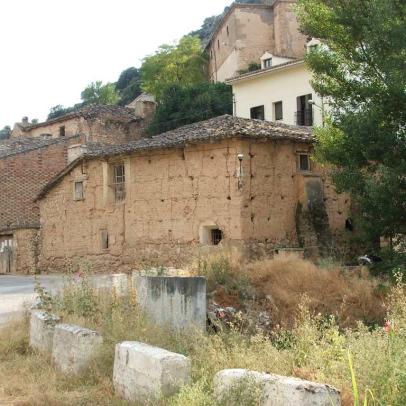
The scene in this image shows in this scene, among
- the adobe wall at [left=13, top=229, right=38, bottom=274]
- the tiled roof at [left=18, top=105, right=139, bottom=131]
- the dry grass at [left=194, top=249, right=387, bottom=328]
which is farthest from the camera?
the tiled roof at [left=18, top=105, right=139, bottom=131]

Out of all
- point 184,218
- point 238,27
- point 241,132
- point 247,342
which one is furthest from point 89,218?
point 238,27

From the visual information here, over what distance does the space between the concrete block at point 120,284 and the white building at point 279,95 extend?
940 inches

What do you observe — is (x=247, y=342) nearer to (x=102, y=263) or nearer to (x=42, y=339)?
(x=42, y=339)

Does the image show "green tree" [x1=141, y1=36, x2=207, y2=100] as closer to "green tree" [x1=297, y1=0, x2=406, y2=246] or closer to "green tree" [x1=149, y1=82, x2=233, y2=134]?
"green tree" [x1=149, y1=82, x2=233, y2=134]

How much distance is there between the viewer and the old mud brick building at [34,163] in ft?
79.9

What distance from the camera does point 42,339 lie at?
25.5 feet

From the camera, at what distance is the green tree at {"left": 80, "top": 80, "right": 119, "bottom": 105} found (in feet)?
205

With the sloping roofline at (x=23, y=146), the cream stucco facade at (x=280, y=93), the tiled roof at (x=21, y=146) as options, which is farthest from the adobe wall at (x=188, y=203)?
the cream stucco facade at (x=280, y=93)

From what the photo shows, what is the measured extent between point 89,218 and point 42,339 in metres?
13.6

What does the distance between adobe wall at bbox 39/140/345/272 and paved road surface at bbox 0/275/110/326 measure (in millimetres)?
1790

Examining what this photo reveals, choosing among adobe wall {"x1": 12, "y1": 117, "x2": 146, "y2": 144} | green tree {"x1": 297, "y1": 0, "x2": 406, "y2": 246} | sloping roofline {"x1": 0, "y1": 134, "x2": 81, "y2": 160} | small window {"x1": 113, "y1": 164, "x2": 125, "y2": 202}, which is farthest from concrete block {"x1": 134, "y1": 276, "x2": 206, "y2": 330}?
adobe wall {"x1": 12, "y1": 117, "x2": 146, "y2": 144}

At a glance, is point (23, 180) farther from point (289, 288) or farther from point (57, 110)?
point (57, 110)

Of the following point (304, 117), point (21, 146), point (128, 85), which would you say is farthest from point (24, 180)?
point (128, 85)

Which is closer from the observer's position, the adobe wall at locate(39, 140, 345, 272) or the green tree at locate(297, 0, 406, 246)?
the green tree at locate(297, 0, 406, 246)
